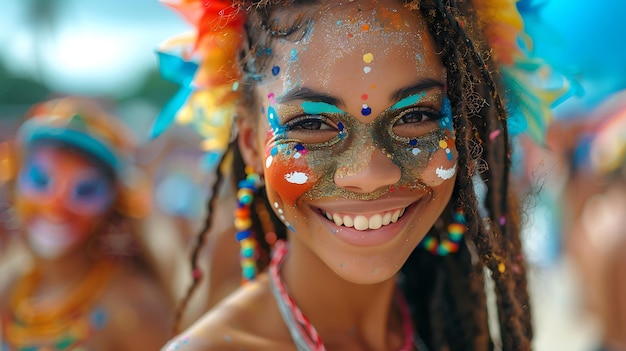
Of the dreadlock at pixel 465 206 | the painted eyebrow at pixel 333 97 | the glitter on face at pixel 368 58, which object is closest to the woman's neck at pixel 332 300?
the dreadlock at pixel 465 206

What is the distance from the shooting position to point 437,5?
1637mm

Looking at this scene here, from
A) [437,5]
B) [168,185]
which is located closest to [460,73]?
[437,5]

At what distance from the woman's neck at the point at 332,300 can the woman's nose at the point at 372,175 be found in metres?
0.40

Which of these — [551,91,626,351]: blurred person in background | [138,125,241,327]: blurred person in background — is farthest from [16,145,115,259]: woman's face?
[551,91,626,351]: blurred person in background

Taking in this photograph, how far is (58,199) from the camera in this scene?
3318 millimetres

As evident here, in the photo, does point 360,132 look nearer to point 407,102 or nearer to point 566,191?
point 407,102

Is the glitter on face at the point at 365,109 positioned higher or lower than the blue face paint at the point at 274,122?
higher

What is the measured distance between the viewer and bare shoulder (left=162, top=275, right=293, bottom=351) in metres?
1.73

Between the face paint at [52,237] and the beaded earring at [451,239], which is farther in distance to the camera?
the face paint at [52,237]

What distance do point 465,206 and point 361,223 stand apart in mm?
332

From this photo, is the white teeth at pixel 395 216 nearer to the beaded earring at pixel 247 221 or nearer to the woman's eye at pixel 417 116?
the woman's eye at pixel 417 116

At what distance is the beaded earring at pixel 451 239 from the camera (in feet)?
6.27

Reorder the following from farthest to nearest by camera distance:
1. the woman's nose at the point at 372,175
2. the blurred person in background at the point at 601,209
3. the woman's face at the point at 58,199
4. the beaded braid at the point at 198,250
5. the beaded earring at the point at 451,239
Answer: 1. the blurred person in background at the point at 601,209
2. the woman's face at the point at 58,199
3. the beaded braid at the point at 198,250
4. the beaded earring at the point at 451,239
5. the woman's nose at the point at 372,175

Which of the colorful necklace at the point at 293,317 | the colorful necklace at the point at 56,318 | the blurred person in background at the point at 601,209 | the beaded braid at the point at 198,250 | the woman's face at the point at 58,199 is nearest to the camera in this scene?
the colorful necklace at the point at 293,317
